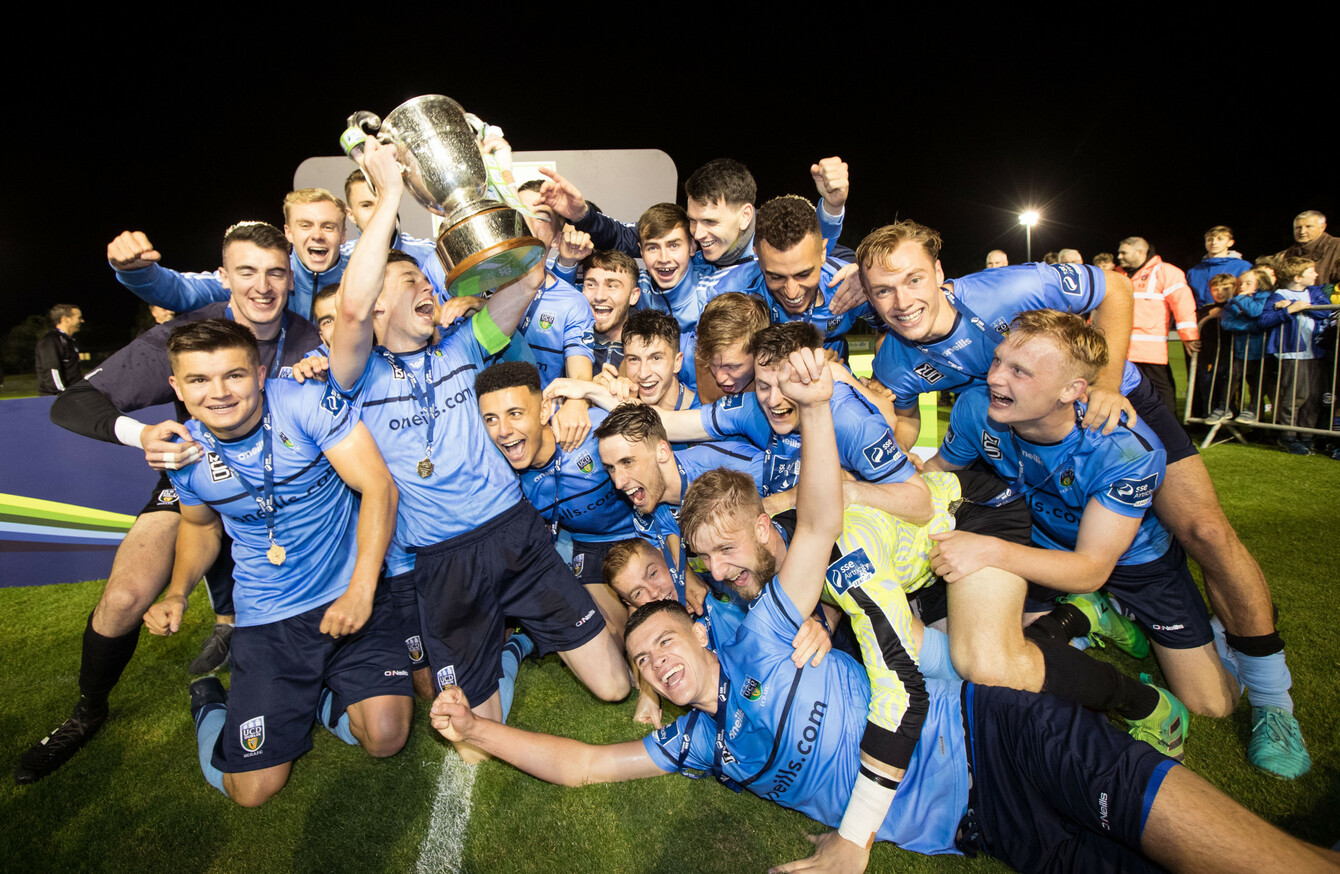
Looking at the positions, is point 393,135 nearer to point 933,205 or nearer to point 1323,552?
point 1323,552

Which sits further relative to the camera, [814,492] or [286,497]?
[286,497]

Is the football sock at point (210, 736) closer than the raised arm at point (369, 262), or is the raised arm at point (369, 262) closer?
the raised arm at point (369, 262)

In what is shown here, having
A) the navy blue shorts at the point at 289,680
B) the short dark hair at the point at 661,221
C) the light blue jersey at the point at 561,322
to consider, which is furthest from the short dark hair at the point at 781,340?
the navy blue shorts at the point at 289,680

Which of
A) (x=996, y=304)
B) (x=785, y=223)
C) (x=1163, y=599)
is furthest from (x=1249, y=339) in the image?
(x=785, y=223)

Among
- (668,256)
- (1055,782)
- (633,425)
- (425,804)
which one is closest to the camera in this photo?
(1055,782)

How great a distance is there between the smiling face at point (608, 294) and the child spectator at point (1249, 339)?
8162 millimetres

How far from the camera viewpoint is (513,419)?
354 cm

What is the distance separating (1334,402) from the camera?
7.82 metres

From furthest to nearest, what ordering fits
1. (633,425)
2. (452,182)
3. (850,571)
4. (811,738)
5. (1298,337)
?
(1298,337)
(633,425)
(452,182)
(850,571)
(811,738)

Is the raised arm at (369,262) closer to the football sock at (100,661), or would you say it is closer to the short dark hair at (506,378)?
the short dark hair at (506,378)

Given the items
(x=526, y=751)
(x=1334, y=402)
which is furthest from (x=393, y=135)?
(x=1334, y=402)

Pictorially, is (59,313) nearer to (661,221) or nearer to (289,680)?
(289,680)

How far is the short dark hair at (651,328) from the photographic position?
388 cm

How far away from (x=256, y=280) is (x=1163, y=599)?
4.86 meters
